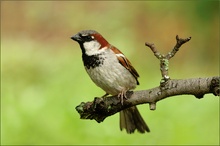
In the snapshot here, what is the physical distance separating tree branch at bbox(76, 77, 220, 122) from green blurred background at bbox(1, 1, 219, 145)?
1741 mm

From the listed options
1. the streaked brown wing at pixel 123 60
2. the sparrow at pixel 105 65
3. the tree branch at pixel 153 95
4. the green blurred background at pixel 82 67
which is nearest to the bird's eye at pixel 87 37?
the sparrow at pixel 105 65

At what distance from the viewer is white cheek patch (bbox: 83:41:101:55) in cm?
235

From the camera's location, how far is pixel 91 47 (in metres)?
2.37

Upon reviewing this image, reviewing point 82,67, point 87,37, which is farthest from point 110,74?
point 82,67

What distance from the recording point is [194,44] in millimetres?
5945

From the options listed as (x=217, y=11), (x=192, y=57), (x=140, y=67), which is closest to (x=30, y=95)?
(x=140, y=67)

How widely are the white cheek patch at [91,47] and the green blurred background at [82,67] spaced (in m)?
1.39

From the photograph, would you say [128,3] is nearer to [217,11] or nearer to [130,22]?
[130,22]

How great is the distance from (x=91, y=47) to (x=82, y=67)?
7.99 feet

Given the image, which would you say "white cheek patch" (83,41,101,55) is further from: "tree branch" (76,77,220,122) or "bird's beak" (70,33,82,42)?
"tree branch" (76,77,220,122)

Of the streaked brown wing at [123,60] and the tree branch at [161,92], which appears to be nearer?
the tree branch at [161,92]

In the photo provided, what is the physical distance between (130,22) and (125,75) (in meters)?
4.12

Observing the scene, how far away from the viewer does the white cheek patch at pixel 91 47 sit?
235 centimetres

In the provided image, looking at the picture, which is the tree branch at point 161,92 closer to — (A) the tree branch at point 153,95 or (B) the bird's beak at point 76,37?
(A) the tree branch at point 153,95
